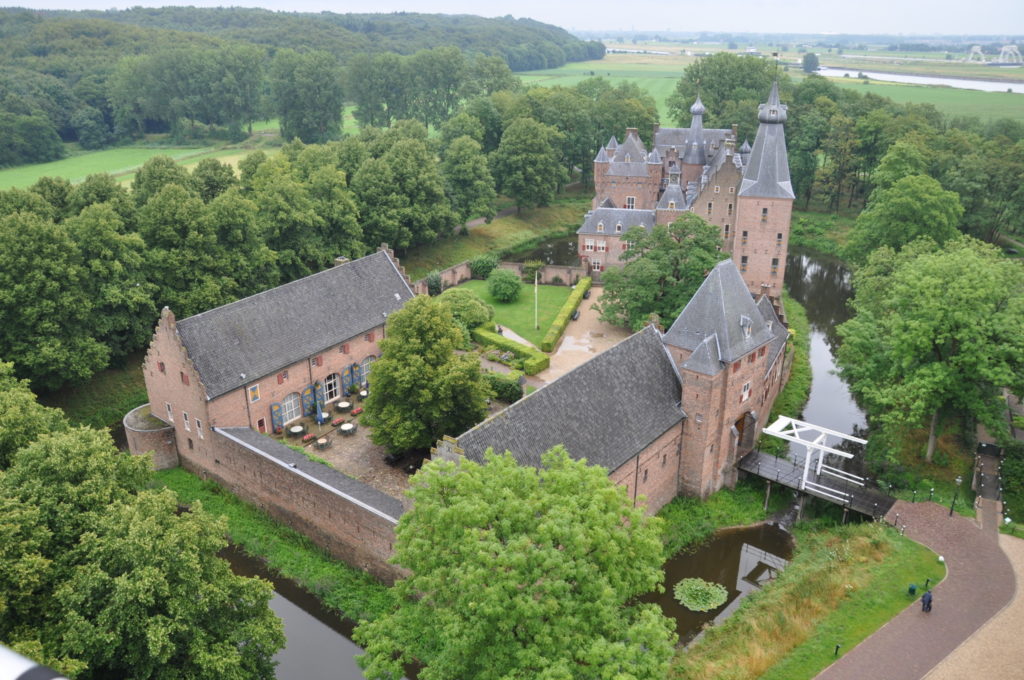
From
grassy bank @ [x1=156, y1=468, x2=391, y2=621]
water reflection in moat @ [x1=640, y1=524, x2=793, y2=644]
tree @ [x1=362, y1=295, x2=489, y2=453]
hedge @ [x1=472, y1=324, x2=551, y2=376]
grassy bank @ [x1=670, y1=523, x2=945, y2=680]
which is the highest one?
tree @ [x1=362, y1=295, x2=489, y2=453]

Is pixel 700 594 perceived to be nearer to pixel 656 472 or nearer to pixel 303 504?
pixel 656 472

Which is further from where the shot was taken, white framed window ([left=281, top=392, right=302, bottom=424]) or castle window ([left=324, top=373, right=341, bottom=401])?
castle window ([left=324, top=373, right=341, bottom=401])

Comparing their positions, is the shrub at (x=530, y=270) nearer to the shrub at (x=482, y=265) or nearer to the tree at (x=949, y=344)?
the shrub at (x=482, y=265)

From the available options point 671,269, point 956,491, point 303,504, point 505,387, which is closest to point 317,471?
point 303,504

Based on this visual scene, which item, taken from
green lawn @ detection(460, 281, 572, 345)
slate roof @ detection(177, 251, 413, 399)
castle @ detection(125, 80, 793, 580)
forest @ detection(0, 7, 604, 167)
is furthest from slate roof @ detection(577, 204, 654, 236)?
forest @ detection(0, 7, 604, 167)

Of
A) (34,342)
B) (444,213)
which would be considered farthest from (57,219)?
(444,213)

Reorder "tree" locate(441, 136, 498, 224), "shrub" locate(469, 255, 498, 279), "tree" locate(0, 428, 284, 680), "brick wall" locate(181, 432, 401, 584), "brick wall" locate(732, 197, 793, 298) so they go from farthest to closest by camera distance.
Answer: "tree" locate(441, 136, 498, 224) → "shrub" locate(469, 255, 498, 279) → "brick wall" locate(732, 197, 793, 298) → "brick wall" locate(181, 432, 401, 584) → "tree" locate(0, 428, 284, 680)

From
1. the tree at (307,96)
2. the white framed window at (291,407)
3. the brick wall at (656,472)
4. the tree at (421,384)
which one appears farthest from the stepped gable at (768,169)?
the tree at (307,96)

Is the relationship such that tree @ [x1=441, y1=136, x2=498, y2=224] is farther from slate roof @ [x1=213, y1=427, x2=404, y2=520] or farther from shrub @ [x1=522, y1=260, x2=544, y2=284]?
slate roof @ [x1=213, y1=427, x2=404, y2=520]
